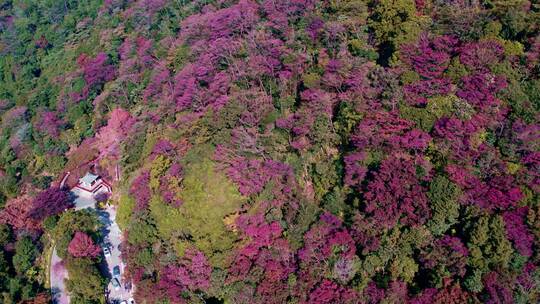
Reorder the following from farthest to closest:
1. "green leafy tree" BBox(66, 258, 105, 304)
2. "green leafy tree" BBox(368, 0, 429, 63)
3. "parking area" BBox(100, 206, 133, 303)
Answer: "green leafy tree" BBox(368, 0, 429, 63), "parking area" BBox(100, 206, 133, 303), "green leafy tree" BBox(66, 258, 105, 304)

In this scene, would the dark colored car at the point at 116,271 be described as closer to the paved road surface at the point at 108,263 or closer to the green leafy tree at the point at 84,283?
the paved road surface at the point at 108,263

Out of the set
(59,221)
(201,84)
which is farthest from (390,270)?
(59,221)

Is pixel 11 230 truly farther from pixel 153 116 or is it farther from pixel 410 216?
pixel 410 216

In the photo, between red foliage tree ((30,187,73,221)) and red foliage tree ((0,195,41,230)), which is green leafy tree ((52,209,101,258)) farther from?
red foliage tree ((0,195,41,230))

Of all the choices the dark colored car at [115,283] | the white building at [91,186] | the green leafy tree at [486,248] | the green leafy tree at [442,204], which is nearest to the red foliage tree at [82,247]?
the dark colored car at [115,283]

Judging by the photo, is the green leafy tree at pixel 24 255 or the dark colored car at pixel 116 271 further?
the green leafy tree at pixel 24 255

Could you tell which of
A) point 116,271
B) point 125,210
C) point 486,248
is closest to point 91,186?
point 125,210

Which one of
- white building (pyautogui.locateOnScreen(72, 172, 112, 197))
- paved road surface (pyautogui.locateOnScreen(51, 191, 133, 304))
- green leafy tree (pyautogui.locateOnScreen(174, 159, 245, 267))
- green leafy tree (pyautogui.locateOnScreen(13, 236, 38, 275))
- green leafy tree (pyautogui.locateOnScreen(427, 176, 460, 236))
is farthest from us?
white building (pyautogui.locateOnScreen(72, 172, 112, 197))

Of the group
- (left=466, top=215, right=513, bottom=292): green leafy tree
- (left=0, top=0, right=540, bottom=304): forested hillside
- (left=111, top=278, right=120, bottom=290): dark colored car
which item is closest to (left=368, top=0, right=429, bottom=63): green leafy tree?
(left=0, top=0, right=540, bottom=304): forested hillside
